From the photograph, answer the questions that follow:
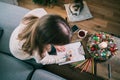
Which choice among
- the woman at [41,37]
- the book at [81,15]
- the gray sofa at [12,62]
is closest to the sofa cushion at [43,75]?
the gray sofa at [12,62]

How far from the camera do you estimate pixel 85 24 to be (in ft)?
6.71

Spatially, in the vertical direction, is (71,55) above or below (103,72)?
above

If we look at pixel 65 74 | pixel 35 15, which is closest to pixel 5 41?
pixel 35 15

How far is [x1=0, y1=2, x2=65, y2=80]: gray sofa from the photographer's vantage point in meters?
1.57

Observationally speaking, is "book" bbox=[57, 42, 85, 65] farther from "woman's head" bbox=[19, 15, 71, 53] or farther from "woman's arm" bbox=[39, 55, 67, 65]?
"woman's head" bbox=[19, 15, 71, 53]

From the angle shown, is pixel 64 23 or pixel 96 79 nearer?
pixel 64 23

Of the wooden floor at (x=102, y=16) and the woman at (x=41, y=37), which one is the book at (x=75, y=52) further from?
the wooden floor at (x=102, y=16)

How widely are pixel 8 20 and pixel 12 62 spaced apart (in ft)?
1.23

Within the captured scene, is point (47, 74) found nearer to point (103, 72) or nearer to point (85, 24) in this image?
point (103, 72)

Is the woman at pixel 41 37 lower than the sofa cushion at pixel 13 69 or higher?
higher

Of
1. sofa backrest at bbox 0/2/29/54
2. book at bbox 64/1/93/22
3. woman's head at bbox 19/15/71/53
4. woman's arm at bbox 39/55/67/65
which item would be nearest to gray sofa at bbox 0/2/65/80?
sofa backrest at bbox 0/2/29/54

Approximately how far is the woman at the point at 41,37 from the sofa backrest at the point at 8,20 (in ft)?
0.87

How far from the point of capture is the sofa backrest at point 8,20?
1744 mm

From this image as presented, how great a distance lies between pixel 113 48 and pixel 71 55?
0.96 feet
